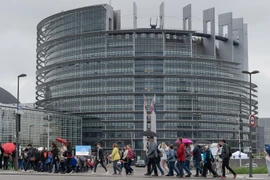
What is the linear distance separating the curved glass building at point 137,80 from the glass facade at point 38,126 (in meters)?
5.53

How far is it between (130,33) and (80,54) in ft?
44.5

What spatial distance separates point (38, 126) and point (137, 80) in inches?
1148

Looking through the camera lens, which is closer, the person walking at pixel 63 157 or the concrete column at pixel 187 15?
the person walking at pixel 63 157

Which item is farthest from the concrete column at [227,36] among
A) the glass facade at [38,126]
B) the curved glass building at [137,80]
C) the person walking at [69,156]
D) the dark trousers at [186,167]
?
the dark trousers at [186,167]

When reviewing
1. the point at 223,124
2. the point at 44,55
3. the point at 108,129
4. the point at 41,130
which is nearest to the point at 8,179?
the point at 41,130

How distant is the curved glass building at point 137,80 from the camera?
131000 mm

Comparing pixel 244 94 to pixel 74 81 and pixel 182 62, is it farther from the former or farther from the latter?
pixel 74 81

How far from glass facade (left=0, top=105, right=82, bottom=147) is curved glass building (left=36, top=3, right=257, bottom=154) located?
18.1 ft

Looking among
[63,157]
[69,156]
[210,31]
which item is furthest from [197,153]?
[210,31]

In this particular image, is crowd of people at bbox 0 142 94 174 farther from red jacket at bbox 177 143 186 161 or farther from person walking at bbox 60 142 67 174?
red jacket at bbox 177 143 186 161

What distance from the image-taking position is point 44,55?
14662cm

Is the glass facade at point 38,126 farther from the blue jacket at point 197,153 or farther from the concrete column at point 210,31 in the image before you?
the blue jacket at point 197,153

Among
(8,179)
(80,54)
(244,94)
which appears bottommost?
(8,179)

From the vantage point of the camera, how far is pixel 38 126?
114m
